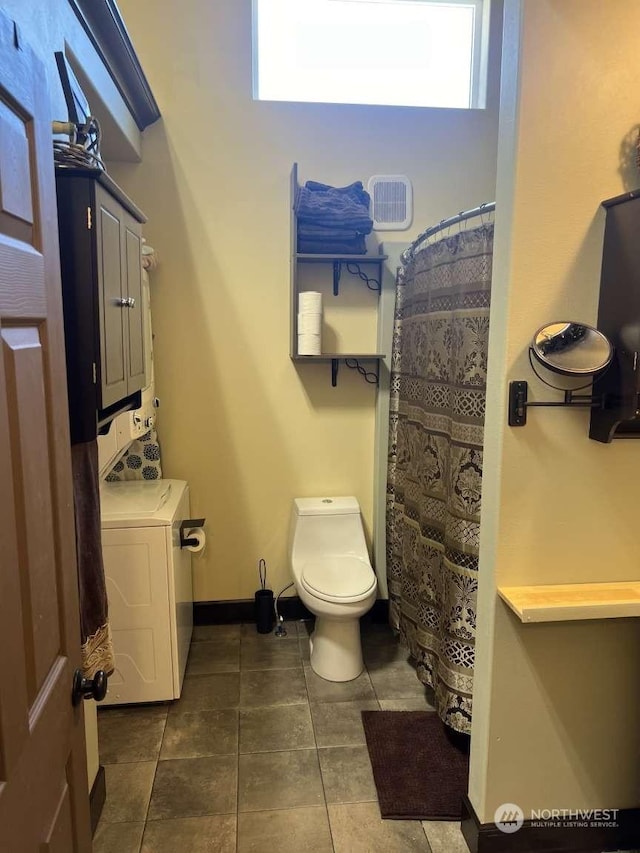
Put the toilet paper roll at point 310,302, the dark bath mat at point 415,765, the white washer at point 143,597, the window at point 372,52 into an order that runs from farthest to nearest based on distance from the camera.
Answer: the window at point 372,52 < the toilet paper roll at point 310,302 < the white washer at point 143,597 < the dark bath mat at point 415,765

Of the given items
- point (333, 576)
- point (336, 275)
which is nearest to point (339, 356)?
Answer: point (336, 275)

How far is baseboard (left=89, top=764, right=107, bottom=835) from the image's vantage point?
5.65 feet

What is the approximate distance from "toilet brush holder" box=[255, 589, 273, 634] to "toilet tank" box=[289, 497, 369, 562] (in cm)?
30

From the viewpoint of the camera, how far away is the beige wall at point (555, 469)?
4.47ft

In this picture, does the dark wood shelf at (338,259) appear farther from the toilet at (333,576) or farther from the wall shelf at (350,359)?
the toilet at (333,576)

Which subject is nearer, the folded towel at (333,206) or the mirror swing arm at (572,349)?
the mirror swing arm at (572,349)

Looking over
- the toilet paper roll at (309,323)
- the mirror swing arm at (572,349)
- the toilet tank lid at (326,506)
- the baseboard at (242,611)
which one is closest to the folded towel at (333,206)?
the toilet paper roll at (309,323)

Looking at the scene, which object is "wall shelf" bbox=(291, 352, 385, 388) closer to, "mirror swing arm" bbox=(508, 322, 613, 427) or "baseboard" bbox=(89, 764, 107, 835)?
"mirror swing arm" bbox=(508, 322, 613, 427)

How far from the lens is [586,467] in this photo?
4.94 feet

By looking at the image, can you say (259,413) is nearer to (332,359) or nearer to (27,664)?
(332,359)

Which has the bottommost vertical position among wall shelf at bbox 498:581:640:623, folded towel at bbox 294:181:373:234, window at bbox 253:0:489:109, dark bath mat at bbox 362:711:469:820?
dark bath mat at bbox 362:711:469:820

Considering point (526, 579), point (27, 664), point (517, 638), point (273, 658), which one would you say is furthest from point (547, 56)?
point (273, 658)

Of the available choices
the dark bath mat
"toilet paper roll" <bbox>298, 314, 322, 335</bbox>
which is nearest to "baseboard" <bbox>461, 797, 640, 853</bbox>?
the dark bath mat

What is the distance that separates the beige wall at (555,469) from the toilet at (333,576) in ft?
2.90
